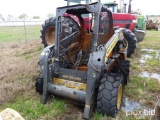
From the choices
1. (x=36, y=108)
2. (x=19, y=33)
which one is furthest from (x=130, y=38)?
(x=19, y=33)

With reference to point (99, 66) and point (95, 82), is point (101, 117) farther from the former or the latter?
point (99, 66)

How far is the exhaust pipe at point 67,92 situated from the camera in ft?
10.2

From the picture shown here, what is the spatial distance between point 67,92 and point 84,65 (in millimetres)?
1016

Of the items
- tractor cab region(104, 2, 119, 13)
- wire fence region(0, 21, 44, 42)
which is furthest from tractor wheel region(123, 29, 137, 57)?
wire fence region(0, 21, 44, 42)

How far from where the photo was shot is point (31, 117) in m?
3.09

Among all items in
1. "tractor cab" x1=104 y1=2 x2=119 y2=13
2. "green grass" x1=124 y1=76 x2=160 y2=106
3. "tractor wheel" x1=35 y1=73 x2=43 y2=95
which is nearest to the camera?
"tractor wheel" x1=35 y1=73 x2=43 y2=95

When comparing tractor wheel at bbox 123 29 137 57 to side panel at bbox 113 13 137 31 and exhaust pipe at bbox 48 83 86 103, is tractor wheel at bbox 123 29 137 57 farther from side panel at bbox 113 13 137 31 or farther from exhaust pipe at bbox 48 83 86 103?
exhaust pipe at bbox 48 83 86 103

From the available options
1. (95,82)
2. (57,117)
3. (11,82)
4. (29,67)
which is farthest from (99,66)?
(29,67)

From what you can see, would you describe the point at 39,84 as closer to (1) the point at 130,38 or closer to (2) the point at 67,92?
(2) the point at 67,92

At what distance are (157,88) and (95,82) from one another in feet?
6.42

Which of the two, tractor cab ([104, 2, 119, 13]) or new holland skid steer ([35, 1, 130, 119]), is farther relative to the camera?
tractor cab ([104, 2, 119, 13])

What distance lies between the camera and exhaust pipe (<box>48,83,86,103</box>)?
3.11 m

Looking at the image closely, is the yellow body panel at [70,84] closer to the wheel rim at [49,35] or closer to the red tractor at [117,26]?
the red tractor at [117,26]

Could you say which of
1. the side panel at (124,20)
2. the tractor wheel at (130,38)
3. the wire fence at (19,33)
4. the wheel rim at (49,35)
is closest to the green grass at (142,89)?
the tractor wheel at (130,38)
